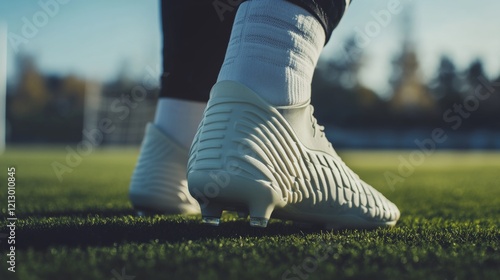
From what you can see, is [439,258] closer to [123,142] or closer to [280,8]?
[280,8]

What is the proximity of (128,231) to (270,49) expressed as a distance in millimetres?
512

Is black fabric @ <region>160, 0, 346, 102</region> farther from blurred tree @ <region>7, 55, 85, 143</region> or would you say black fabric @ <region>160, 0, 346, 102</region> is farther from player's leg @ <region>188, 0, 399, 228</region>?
blurred tree @ <region>7, 55, 85, 143</region>

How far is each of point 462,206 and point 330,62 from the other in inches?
1150

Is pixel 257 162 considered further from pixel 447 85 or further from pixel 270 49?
pixel 447 85

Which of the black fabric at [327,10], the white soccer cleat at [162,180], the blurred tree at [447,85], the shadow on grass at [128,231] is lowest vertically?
the shadow on grass at [128,231]

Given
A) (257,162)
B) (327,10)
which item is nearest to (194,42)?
(327,10)

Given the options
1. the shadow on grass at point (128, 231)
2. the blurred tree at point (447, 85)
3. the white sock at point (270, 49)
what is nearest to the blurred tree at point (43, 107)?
the blurred tree at point (447, 85)

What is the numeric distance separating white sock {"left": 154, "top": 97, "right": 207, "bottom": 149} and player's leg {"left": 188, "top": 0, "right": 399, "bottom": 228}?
52 centimetres

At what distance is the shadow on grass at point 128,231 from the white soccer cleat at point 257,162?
0.06 meters

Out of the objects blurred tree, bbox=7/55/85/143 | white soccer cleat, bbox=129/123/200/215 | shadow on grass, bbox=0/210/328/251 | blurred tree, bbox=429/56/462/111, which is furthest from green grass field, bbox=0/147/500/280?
blurred tree, bbox=429/56/462/111

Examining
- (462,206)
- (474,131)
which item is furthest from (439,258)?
(474,131)

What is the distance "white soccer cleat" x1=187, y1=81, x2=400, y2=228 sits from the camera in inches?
43.3

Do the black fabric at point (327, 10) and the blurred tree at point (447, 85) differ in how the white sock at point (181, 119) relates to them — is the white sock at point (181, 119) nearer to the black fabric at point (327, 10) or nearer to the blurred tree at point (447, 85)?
the black fabric at point (327, 10)

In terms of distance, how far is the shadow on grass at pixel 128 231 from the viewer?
1076 mm
